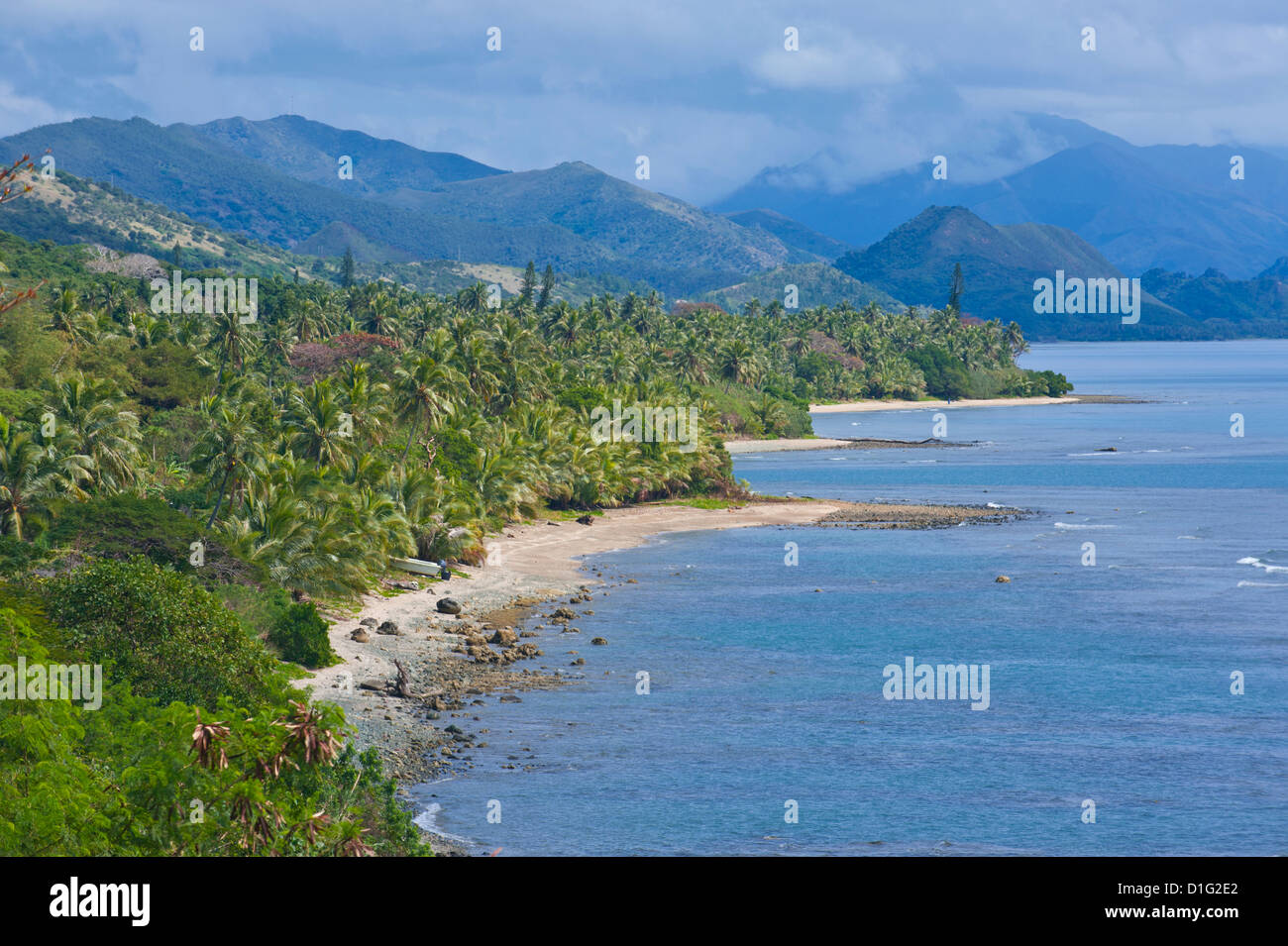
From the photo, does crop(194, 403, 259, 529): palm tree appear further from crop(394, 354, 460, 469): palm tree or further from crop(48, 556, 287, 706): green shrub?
crop(394, 354, 460, 469): palm tree

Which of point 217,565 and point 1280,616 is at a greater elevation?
point 217,565

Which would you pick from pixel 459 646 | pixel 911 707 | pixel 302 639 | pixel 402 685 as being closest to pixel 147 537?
pixel 302 639

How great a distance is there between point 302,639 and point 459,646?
29.2ft

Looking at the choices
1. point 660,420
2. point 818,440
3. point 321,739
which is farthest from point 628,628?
point 818,440

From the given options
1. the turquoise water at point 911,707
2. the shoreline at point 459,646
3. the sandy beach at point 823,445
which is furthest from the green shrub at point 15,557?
the sandy beach at point 823,445

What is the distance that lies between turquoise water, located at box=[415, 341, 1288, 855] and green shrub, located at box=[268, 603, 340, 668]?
797 cm

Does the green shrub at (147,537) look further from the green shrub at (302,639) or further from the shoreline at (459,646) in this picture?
the shoreline at (459,646)

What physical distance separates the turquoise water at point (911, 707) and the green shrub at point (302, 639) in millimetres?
7973

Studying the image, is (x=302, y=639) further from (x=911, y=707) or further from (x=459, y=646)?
(x=911, y=707)

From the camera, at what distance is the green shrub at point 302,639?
176 feet
